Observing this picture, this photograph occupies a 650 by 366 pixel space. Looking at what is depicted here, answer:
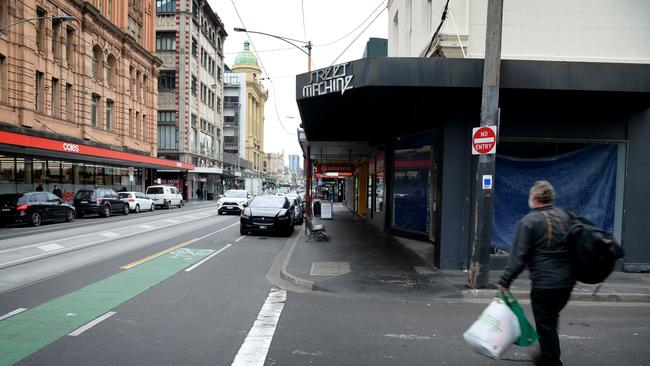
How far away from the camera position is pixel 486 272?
8016 mm

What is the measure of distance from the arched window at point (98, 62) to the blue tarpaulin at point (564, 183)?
34912 millimetres

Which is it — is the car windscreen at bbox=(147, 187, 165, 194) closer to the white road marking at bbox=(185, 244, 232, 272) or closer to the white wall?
the white road marking at bbox=(185, 244, 232, 272)

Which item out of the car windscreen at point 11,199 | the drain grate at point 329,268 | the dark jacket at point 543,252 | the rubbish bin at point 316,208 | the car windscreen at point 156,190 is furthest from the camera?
the car windscreen at point 156,190

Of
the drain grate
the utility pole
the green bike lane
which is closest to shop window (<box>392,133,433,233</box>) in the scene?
the drain grate

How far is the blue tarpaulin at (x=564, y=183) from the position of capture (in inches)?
392

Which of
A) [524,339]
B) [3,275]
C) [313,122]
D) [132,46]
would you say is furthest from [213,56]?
[524,339]

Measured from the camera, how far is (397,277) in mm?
9023

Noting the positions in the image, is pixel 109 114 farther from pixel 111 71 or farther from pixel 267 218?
pixel 267 218

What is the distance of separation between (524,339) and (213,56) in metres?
71.8

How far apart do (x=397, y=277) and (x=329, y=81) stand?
4.34 meters

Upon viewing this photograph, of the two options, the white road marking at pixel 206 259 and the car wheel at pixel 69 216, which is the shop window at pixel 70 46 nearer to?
the car wheel at pixel 69 216

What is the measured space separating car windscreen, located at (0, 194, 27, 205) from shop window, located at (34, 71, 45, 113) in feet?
34.5

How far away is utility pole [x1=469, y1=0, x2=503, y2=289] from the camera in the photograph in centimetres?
782

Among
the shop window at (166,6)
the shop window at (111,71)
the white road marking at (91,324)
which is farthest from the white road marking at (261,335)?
the shop window at (166,6)
